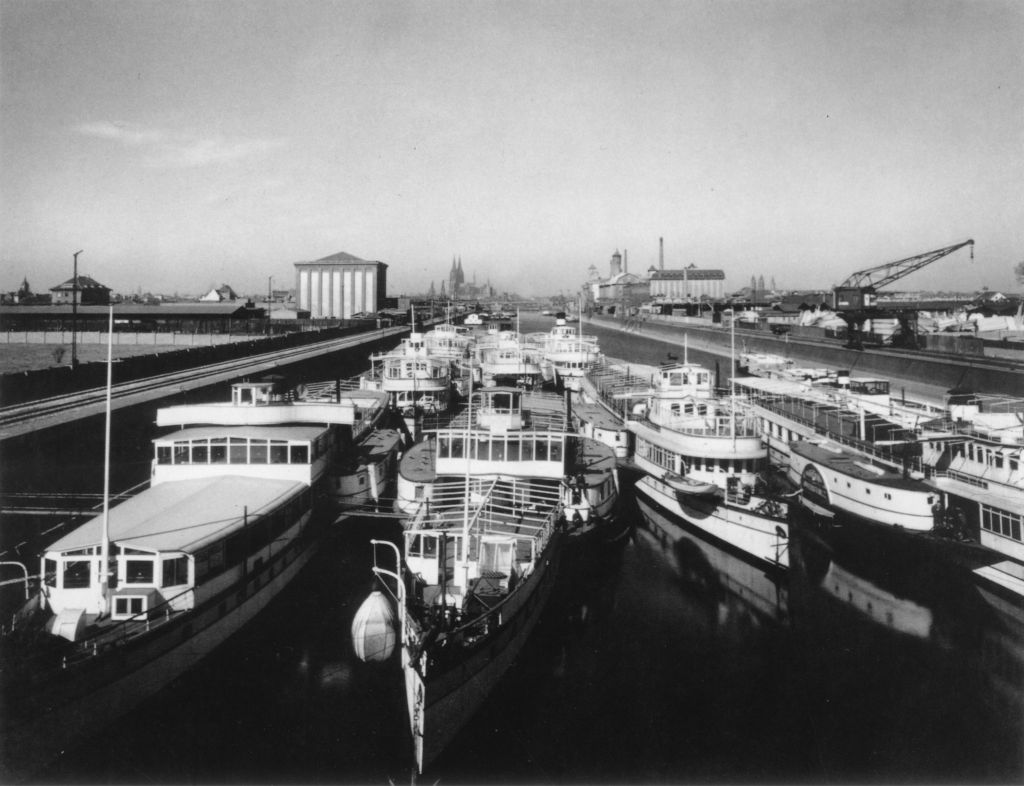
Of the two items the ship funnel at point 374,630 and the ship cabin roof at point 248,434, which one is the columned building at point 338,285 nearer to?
the ship cabin roof at point 248,434

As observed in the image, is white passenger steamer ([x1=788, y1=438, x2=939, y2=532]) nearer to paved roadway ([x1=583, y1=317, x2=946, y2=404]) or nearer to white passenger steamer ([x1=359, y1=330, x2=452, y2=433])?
white passenger steamer ([x1=359, y1=330, x2=452, y2=433])

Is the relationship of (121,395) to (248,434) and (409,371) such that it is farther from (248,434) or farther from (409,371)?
(409,371)

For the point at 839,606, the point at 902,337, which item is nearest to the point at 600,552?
the point at 839,606

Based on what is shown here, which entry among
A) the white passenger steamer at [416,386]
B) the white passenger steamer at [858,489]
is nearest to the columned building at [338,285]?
the white passenger steamer at [416,386]

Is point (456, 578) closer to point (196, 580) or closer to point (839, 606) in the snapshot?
point (196, 580)

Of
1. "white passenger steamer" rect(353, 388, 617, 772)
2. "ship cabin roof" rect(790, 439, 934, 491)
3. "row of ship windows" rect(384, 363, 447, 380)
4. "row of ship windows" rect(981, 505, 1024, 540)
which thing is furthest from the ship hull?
"row of ship windows" rect(384, 363, 447, 380)

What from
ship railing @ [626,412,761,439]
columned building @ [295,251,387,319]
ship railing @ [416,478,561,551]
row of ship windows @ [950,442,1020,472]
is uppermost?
columned building @ [295,251,387,319]
